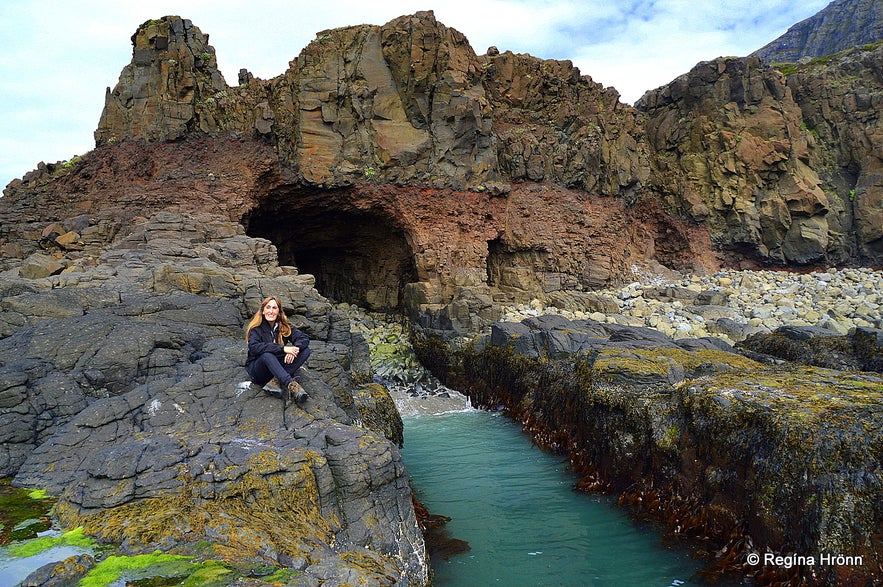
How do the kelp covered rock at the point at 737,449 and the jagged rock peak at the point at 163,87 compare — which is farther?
the jagged rock peak at the point at 163,87

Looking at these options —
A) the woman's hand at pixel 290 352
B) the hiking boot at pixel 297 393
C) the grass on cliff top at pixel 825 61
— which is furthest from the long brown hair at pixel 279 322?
the grass on cliff top at pixel 825 61

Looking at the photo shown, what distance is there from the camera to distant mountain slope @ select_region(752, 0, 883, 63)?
77625mm

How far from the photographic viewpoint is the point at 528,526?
818cm

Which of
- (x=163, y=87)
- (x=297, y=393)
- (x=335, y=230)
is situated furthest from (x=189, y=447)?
(x=163, y=87)

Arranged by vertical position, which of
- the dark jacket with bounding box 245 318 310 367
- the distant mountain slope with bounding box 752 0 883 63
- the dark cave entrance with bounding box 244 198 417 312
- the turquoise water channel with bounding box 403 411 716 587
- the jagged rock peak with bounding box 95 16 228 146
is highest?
the distant mountain slope with bounding box 752 0 883 63

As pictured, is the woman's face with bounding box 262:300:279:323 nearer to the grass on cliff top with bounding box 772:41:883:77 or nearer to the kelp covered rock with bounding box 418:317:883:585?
the kelp covered rock with bounding box 418:317:883:585

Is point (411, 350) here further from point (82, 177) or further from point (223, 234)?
point (82, 177)

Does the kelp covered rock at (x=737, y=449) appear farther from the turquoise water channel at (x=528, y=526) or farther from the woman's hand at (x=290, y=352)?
the woman's hand at (x=290, y=352)

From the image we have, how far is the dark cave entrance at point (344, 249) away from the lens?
85.9 ft

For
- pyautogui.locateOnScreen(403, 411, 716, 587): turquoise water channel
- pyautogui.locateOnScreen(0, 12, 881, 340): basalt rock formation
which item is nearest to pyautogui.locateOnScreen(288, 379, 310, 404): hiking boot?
pyautogui.locateOnScreen(403, 411, 716, 587): turquoise water channel

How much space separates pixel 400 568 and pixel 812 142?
3772 cm

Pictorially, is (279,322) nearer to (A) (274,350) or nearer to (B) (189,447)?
(A) (274,350)

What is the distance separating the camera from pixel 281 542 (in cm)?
472

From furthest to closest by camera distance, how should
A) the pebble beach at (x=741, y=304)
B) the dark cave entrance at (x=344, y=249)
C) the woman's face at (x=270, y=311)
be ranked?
1. the dark cave entrance at (x=344, y=249)
2. the pebble beach at (x=741, y=304)
3. the woman's face at (x=270, y=311)
